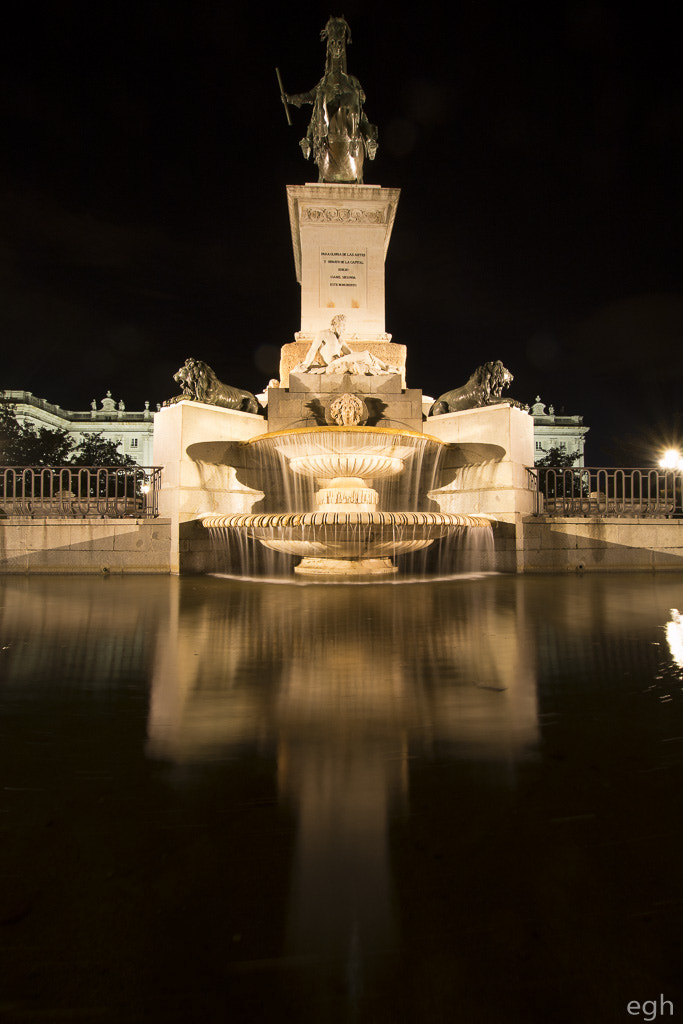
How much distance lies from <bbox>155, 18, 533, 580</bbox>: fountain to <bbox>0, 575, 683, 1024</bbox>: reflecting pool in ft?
18.7

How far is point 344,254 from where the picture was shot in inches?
648

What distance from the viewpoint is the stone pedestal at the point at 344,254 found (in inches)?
641

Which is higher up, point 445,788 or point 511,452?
point 511,452

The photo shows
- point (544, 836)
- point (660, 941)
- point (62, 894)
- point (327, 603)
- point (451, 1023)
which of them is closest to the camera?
point (451, 1023)

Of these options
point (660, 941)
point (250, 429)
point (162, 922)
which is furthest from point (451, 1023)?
point (250, 429)

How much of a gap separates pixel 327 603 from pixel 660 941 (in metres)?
5.01

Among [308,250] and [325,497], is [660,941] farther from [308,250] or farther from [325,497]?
[308,250]

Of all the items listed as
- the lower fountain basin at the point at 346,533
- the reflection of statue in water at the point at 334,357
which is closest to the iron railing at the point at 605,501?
the lower fountain basin at the point at 346,533

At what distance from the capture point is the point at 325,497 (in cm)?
1025

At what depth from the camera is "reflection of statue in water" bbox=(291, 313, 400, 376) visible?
13.6 m

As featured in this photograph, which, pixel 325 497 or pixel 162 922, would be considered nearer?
pixel 162 922

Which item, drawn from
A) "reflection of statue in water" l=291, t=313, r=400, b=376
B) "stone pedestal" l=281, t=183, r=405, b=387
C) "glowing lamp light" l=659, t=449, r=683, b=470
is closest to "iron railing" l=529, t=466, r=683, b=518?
"glowing lamp light" l=659, t=449, r=683, b=470

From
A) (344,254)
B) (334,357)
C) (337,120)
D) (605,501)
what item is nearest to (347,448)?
(334,357)

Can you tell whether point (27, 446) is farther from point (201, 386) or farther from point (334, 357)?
point (334, 357)
